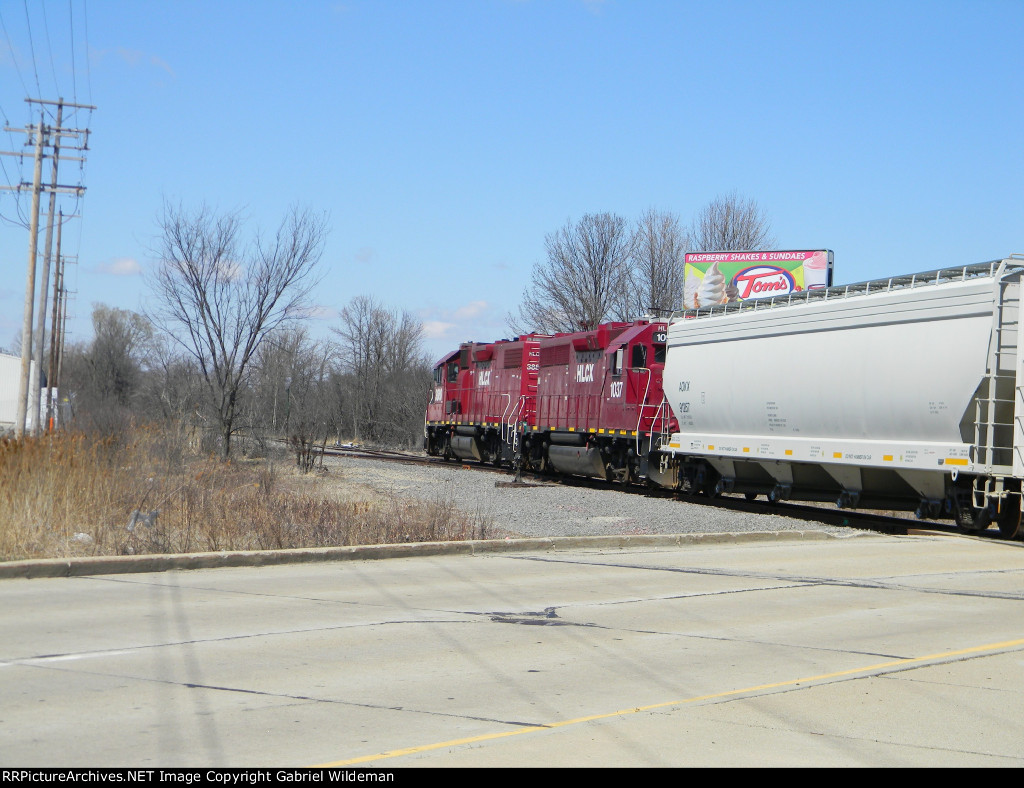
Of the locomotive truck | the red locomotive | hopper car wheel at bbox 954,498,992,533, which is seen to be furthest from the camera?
the red locomotive

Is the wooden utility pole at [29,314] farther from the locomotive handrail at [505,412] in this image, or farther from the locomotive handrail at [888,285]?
the locomotive handrail at [888,285]

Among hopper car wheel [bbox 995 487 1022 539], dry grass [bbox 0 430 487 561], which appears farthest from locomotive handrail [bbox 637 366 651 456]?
dry grass [bbox 0 430 487 561]

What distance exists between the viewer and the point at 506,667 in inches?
288

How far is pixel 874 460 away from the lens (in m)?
18.0

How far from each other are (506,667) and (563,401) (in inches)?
910

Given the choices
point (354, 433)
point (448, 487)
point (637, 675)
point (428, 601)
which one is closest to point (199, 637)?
point (428, 601)

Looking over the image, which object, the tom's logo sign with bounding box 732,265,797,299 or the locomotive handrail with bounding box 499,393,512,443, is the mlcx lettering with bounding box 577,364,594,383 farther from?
the tom's logo sign with bounding box 732,265,797,299

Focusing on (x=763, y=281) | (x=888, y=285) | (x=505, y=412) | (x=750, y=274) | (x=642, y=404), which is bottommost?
(x=505, y=412)

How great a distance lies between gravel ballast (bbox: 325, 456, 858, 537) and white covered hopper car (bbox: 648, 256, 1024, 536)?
1.35 metres

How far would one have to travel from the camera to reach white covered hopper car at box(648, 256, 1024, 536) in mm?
16078

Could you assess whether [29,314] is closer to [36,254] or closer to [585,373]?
[36,254]

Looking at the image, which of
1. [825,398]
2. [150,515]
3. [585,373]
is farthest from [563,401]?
[150,515]

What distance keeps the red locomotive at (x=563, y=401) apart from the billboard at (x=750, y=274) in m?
8.01
